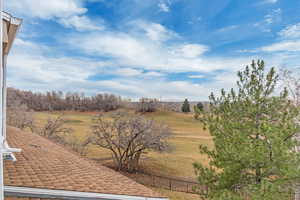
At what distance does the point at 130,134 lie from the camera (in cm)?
1784

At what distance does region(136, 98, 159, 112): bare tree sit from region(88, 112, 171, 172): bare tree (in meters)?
36.5

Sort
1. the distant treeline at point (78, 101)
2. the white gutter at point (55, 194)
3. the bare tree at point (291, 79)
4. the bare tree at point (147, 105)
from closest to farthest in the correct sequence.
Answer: the white gutter at point (55, 194) → the bare tree at point (291, 79) → the distant treeline at point (78, 101) → the bare tree at point (147, 105)

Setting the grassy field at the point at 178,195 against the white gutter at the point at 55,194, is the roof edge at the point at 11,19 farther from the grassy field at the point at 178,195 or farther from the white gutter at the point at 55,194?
the grassy field at the point at 178,195

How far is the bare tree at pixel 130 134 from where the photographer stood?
17359 mm

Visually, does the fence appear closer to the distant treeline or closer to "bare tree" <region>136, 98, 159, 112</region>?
the distant treeline

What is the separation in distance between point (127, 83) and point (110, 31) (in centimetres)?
2343

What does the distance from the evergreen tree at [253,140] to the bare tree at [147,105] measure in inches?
1907

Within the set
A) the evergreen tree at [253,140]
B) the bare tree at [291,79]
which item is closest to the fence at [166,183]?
the evergreen tree at [253,140]

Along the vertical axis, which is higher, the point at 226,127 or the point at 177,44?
the point at 177,44

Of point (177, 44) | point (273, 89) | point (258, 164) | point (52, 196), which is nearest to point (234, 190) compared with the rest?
point (258, 164)

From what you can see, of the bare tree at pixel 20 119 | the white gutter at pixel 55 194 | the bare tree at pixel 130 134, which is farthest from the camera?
the bare tree at pixel 20 119

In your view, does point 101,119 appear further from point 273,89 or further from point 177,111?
point 177,111

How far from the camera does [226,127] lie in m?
6.59

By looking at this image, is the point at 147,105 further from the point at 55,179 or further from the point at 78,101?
the point at 55,179
